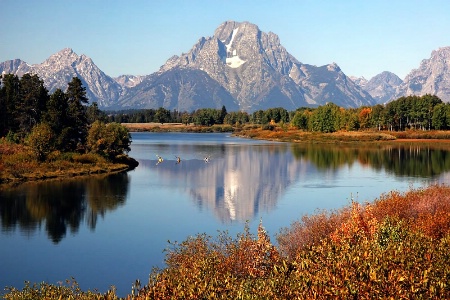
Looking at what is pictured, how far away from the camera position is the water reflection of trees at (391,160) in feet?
354

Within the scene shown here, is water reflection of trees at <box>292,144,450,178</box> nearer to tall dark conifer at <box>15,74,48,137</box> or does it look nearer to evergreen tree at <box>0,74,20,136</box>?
tall dark conifer at <box>15,74,48,137</box>

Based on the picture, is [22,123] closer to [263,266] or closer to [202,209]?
[202,209]

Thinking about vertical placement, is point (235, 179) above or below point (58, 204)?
above

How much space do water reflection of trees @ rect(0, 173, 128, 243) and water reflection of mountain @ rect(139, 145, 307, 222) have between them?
530 inches

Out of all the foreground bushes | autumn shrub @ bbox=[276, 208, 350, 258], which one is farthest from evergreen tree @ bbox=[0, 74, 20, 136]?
the foreground bushes

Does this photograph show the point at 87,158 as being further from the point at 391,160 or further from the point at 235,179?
the point at 391,160

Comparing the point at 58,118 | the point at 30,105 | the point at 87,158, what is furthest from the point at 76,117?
the point at 87,158

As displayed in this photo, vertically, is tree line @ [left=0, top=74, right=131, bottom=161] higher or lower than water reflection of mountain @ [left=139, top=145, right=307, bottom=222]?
higher

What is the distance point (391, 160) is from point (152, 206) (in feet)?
261

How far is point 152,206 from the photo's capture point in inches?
2803

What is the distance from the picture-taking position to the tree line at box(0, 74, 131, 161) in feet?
346

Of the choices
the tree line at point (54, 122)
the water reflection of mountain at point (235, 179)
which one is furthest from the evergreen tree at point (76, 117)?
the water reflection of mountain at point (235, 179)

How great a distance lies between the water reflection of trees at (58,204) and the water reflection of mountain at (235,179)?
13.5 metres

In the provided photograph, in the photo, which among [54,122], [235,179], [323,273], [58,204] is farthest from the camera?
[54,122]
